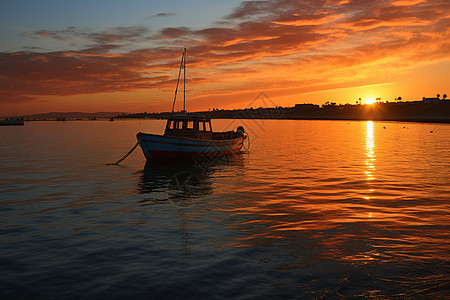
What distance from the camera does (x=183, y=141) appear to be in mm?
29797

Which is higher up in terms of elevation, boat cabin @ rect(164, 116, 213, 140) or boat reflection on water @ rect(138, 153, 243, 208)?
boat cabin @ rect(164, 116, 213, 140)

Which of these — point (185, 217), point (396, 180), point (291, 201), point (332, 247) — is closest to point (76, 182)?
point (185, 217)

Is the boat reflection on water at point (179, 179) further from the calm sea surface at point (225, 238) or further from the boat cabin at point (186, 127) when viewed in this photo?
the boat cabin at point (186, 127)

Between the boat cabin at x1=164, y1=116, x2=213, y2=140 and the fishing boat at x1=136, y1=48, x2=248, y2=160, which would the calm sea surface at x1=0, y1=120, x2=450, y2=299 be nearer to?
the fishing boat at x1=136, y1=48, x2=248, y2=160

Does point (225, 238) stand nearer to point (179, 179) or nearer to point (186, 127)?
point (179, 179)

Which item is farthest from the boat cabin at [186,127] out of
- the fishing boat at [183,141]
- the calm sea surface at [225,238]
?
the calm sea surface at [225,238]

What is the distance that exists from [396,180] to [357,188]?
421 cm

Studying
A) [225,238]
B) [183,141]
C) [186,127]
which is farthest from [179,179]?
[225,238]

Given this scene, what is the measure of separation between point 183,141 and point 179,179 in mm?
6777

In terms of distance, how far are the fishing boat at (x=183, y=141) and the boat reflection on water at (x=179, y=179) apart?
28.7 inches

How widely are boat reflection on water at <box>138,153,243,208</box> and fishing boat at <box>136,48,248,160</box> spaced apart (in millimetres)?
728

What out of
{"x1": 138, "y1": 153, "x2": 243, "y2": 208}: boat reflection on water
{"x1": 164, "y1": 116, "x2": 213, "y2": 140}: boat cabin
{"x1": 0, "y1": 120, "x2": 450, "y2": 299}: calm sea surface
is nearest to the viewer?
{"x1": 0, "y1": 120, "x2": 450, "y2": 299}: calm sea surface

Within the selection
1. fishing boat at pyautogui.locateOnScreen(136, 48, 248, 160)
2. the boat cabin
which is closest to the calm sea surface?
fishing boat at pyautogui.locateOnScreen(136, 48, 248, 160)

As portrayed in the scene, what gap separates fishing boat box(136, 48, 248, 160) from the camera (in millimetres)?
29516
